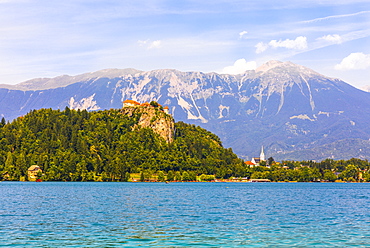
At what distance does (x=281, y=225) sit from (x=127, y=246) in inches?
921

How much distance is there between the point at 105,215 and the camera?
243 ft

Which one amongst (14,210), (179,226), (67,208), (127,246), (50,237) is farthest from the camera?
(67,208)

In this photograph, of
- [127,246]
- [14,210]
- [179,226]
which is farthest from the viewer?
[14,210]

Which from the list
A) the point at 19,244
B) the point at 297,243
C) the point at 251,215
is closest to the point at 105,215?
the point at 251,215

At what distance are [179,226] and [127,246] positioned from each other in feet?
48.0

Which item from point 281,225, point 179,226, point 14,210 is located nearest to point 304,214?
point 281,225

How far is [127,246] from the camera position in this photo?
157 feet

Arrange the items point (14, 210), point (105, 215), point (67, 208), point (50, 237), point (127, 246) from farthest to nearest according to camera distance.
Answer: point (67, 208)
point (14, 210)
point (105, 215)
point (50, 237)
point (127, 246)

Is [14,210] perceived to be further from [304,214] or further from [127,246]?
[304,214]

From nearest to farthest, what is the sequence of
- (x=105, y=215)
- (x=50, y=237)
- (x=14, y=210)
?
(x=50, y=237), (x=105, y=215), (x=14, y=210)

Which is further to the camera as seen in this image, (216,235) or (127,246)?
(216,235)

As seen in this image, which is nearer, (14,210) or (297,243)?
(297,243)

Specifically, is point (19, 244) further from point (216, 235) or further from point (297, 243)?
point (297, 243)

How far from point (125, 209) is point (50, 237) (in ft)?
106
